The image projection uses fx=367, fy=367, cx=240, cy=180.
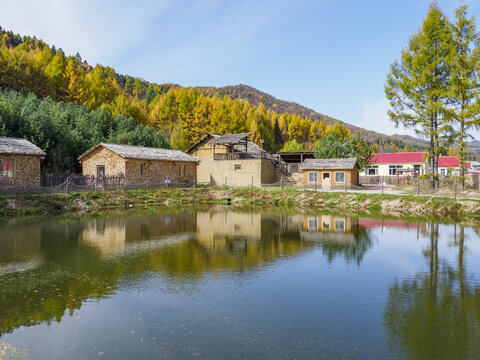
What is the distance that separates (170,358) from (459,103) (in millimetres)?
33015

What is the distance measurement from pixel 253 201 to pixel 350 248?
20650mm

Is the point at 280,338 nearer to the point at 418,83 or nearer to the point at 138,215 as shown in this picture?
the point at 138,215

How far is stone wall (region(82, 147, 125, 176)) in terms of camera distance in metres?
36.0

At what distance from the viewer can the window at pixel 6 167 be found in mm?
28797

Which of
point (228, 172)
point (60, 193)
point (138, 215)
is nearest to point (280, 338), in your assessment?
point (138, 215)

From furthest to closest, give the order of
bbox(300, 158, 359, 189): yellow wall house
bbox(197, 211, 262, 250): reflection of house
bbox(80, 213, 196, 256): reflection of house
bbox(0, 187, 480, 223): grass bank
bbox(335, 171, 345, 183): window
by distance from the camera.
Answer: bbox(335, 171, 345, 183): window, bbox(300, 158, 359, 189): yellow wall house, bbox(0, 187, 480, 223): grass bank, bbox(197, 211, 262, 250): reflection of house, bbox(80, 213, 196, 256): reflection of house

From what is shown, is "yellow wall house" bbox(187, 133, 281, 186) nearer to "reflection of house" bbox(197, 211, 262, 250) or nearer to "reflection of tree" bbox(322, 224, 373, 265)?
"reflection of house" bbox(197, 211, 262, 250)

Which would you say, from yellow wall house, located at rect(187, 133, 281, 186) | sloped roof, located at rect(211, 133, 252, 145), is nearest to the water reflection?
yellow wall house, located at rect(187, 133, 281, 186)

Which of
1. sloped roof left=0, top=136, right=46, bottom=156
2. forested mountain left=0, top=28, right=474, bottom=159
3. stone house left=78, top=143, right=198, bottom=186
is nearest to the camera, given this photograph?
sloped roof left=0, top=136, right=46, bottom=156

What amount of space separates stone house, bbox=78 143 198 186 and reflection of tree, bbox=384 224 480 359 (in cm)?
2964

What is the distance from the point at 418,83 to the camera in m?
31.2

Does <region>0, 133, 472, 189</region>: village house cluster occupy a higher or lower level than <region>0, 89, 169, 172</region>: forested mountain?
lower

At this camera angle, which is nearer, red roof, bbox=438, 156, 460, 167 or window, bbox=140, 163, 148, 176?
window, bbox=140, 163, 148, 176

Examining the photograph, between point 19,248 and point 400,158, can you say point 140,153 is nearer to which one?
point 19,248
